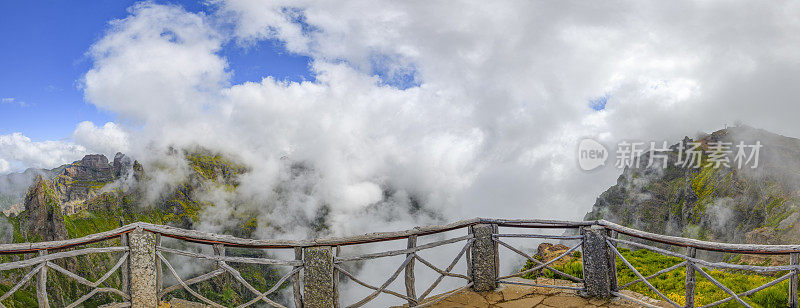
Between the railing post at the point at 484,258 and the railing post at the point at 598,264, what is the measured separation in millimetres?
1610

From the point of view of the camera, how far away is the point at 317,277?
20.4 ft

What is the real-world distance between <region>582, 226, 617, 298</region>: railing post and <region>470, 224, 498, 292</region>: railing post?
1.61 m

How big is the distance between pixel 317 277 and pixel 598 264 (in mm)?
4865

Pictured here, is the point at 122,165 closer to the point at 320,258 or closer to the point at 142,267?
the point at 142,267

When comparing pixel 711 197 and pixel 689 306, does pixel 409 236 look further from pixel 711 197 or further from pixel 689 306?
pixel 711 197

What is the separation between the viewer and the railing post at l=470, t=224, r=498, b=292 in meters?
7.27

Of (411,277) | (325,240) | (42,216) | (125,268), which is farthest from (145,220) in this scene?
(411,277)

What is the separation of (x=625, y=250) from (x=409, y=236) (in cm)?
916

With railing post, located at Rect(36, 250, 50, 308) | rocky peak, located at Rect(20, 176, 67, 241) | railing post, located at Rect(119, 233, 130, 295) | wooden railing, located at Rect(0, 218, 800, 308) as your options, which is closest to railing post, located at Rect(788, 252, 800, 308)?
wooden railing, located at Rect(0, 218, 800, 308)

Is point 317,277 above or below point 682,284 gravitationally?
above

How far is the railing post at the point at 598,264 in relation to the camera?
697 centimetres

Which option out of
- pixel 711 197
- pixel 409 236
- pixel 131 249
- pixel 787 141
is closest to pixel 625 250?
pixel 409 236

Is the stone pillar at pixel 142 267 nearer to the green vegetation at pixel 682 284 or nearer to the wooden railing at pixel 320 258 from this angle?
the wooden railing at pixel 320 258

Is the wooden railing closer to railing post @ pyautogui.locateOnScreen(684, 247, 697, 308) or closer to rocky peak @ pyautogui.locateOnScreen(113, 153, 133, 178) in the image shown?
railing post @ pyautogui.locateOnScreen(684, 247, 697, 308)
